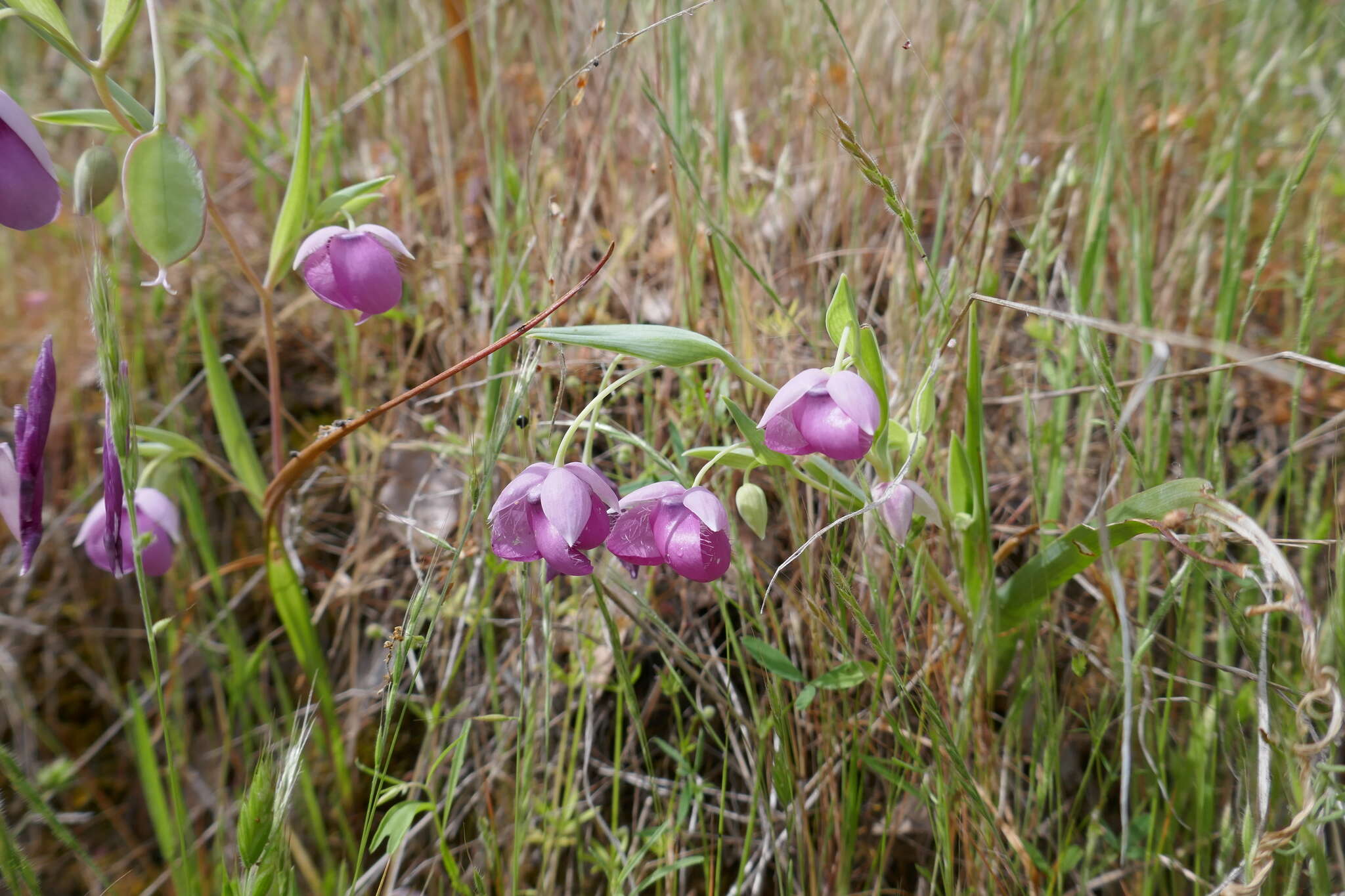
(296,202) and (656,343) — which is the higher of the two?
(296,202)

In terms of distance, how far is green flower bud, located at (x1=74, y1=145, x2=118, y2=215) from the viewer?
2.83 feet

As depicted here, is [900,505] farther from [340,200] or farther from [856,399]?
[340,200]

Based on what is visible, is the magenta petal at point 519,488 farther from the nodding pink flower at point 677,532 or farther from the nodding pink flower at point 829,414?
the nodding pink flower at point 829,414

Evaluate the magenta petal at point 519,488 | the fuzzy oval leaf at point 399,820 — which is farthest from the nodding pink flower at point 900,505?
the fuzzy oval leaf at point 399,820

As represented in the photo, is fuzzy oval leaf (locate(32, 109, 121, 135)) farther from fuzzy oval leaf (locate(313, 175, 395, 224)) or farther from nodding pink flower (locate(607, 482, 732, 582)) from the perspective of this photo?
nodding pink flower (locate(607, 482, 732, 582))

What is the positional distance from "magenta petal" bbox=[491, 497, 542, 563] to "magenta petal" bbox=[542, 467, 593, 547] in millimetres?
31

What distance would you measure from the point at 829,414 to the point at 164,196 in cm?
72

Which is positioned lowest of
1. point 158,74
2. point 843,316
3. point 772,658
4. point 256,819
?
point 772,658

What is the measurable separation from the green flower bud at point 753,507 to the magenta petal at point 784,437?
8 cm

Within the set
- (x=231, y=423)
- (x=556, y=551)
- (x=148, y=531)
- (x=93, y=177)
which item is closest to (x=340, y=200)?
(x=93, y=177)

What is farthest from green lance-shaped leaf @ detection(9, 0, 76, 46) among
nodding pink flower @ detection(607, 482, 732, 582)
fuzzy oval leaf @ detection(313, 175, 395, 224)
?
nodding pink flower @ detection(607, 482, 732, 582)

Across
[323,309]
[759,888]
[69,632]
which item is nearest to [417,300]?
[323,309]

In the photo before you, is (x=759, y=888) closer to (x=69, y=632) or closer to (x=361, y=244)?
(x=361, y=244)

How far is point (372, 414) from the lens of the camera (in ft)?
2.95
